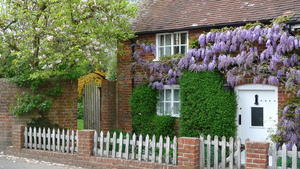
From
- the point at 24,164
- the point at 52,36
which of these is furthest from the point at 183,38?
the point at 24,164

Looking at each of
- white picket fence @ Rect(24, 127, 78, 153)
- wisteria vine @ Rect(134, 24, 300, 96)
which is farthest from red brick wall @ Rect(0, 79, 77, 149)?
wisteria vine @ Rect(134, 24, 300, 96)

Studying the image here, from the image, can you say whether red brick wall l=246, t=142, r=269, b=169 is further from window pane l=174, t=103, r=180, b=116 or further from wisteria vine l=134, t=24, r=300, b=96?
window pane l=174, t=103, r=180, b=116

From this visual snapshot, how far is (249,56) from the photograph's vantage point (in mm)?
12570

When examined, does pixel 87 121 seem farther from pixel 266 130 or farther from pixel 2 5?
pixel 266 130

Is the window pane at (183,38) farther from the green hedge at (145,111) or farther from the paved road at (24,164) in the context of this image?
the paved road at (24,164)

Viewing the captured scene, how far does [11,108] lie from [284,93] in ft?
28.6

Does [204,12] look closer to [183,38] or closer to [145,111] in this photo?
[183,38]

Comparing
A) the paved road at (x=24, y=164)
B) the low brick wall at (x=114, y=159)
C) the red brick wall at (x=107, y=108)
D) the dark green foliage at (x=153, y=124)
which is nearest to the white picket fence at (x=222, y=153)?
the low brick wall at (x=114, y=159)

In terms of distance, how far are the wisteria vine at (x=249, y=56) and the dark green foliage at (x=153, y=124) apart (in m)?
1.71

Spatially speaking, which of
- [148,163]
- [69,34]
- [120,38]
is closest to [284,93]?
[148,163]

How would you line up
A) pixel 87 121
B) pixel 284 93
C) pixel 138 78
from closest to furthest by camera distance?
pixel 284 93, pixel 138 78, pixel 87 121

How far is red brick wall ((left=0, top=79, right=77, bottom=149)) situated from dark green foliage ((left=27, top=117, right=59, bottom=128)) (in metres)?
0.13

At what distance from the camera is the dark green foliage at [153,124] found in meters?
14.8

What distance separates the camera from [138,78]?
15945 mm
